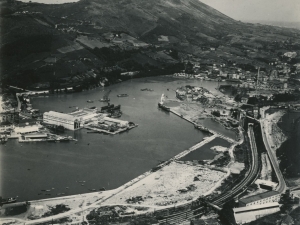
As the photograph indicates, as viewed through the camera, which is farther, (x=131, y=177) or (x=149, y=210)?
(x=131, y=177)

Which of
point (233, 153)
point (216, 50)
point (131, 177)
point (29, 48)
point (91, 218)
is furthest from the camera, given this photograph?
point (216, 50)

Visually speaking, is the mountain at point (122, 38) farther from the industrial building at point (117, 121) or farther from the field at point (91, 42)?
the industrial building at point (117, 121)

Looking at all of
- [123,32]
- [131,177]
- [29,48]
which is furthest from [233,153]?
[123,32]

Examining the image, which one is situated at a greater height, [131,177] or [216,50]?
[216,50]

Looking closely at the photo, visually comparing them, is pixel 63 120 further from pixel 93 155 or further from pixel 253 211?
pixel 253 211

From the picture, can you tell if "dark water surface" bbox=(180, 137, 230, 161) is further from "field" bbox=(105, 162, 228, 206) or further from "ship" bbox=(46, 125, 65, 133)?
"ship" bbox=(46, 125, 65, 133)

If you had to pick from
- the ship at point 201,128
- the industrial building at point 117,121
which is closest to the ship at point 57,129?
the industrial building at point 117,121

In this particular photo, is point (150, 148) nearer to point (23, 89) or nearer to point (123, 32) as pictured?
point (23, 89)
